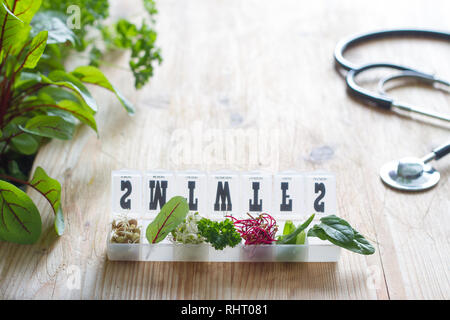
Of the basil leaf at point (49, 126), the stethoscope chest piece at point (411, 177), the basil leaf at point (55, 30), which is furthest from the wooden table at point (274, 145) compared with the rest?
the basil leaf at point (55, 30)

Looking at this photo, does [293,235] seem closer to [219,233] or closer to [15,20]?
[219,233]

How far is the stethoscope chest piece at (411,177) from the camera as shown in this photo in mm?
1121

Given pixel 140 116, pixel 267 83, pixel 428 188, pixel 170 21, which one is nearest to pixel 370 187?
pixel 428 188

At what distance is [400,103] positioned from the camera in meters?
1.33

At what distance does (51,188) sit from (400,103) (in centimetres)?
84

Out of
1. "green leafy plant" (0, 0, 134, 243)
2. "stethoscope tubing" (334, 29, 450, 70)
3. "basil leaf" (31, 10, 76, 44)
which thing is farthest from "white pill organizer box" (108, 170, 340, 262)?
"stethoscope tubing" (334, 29, 450, 70)

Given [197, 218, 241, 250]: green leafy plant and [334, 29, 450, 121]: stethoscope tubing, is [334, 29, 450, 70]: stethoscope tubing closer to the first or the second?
[334, 29, 450, 121]: stethoscope tubing

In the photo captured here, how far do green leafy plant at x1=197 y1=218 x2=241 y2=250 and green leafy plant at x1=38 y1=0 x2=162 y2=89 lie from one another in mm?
549

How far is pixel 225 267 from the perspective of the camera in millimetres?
958

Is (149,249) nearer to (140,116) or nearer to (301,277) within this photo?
(301,277)

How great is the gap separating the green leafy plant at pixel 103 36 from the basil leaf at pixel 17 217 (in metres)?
0.41

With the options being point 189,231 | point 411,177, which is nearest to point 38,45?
point 189,231

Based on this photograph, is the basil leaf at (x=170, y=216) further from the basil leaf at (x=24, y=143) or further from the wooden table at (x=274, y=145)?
the basil leaf at (x=24, y=143)

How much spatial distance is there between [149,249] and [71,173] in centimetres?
33
